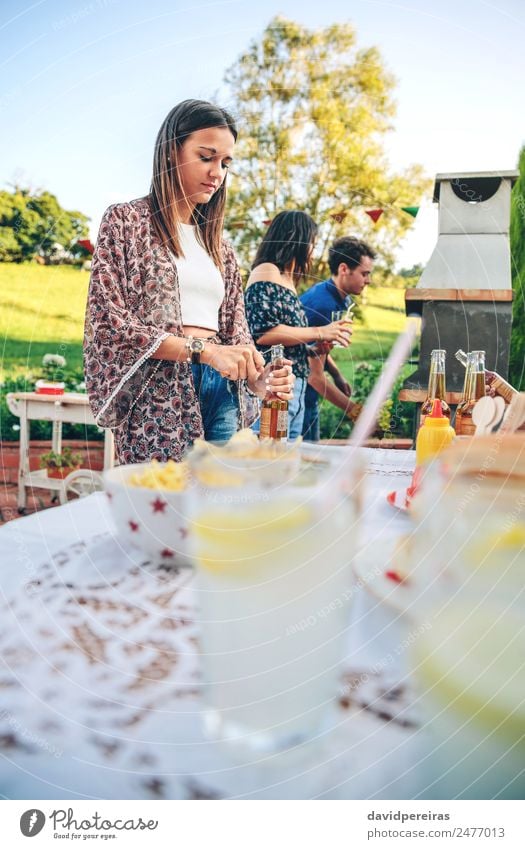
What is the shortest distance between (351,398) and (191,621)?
0.42m

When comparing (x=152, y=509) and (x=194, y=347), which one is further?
(x=194, y=347)

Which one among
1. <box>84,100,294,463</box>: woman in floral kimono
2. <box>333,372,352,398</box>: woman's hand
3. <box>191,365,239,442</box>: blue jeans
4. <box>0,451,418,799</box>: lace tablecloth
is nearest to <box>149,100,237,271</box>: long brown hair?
<box>84,100,294,463</box>: woman in floral kimono

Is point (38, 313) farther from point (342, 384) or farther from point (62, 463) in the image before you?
point (342, 384)

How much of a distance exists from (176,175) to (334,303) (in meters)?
0.22

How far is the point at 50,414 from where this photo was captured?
57 cm

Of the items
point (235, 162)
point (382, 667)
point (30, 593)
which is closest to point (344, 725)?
point (382, 667)

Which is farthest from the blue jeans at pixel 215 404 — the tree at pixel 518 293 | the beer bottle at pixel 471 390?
the tree at pixel 518 293

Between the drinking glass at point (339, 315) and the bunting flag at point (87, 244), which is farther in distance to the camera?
the drinking glass at point (339, 315)

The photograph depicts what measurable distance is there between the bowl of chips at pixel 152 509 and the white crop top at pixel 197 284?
255mm

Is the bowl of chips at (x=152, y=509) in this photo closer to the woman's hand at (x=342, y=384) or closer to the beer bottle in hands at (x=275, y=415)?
the beer bottle in hands at (x=275, y=415)

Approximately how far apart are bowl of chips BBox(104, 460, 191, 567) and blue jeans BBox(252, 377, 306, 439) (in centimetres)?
35

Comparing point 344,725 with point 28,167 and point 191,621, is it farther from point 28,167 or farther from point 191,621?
point 28,167

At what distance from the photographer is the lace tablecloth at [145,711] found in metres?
0.18

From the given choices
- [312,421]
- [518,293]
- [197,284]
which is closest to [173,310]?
[197,284]
